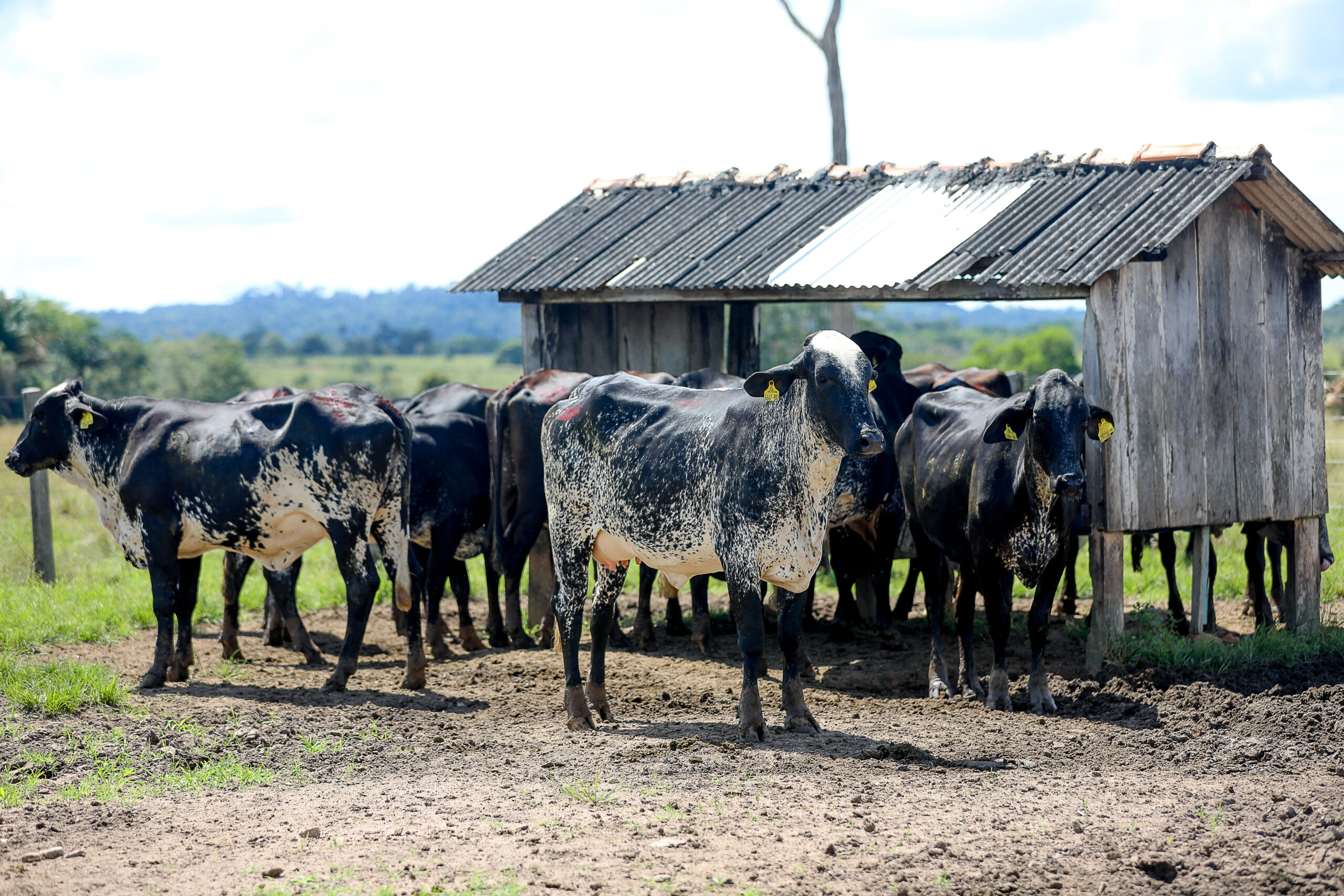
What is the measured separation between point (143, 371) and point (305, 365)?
4572cm

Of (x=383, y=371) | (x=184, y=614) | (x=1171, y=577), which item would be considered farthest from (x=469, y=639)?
(x=383, y=371)

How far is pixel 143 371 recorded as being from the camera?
50875 millimetres

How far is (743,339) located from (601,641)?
5788 mm

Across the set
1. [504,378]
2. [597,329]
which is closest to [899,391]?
[597,329]

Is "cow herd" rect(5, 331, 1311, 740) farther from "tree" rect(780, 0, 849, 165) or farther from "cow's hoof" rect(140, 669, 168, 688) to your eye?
"tree" rect(780, 0, 849, 165)

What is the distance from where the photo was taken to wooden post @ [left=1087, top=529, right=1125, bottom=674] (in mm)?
9164

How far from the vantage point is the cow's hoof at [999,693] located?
829cm

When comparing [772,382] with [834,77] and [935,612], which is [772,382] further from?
[834,77]

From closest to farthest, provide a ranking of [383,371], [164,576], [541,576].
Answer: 1. [164,576]
2. [541,576]
3. [383,371]

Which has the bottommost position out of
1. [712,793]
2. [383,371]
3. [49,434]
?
[712,793]

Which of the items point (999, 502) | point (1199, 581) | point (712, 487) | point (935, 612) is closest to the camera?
point (712, 487)

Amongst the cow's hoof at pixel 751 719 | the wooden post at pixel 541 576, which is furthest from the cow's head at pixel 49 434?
the cow's hoof at pixel 751 719

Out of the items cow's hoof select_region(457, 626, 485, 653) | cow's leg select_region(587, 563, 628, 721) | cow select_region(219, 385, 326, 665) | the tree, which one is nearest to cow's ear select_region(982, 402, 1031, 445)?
cow's leg select_region(587, 563, 628, 721)

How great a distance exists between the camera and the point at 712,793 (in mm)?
6230
